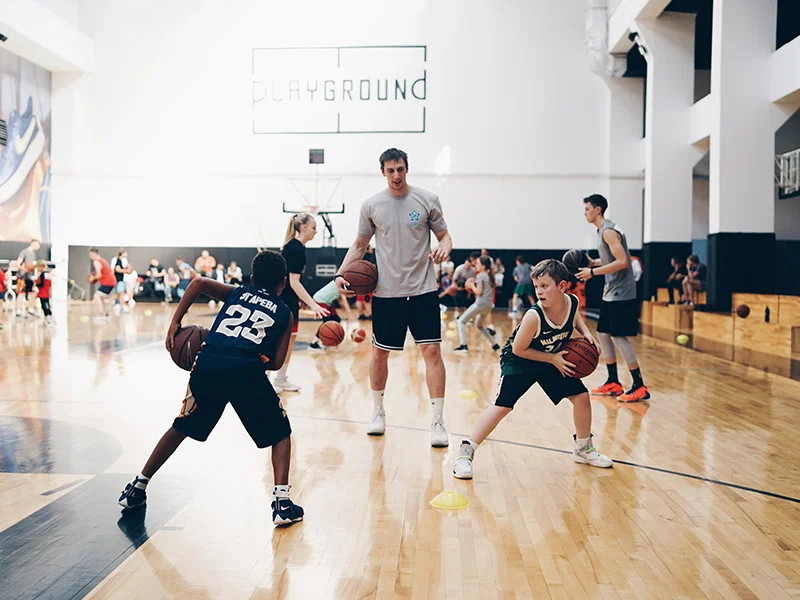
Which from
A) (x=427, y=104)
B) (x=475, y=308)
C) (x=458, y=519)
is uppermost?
(x=427, y=104)

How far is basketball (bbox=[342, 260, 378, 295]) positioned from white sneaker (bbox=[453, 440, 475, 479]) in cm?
123

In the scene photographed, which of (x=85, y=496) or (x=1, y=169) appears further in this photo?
(x=1, y=169)

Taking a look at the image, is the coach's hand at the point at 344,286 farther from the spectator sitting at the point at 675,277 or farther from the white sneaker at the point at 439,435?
the spectator sitting at the point at 675,277

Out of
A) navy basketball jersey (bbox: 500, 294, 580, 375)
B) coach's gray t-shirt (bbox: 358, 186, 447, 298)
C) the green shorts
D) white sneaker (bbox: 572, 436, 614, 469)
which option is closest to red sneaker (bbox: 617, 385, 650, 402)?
white sneaker (bbox: 572, 436, 614, 469)

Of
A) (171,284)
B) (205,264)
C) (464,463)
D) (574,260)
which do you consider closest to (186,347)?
(464,463)

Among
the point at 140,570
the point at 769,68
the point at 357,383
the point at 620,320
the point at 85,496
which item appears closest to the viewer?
the point at 140,570

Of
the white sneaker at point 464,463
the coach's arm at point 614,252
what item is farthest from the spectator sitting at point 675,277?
the white sneaker at point 464,463

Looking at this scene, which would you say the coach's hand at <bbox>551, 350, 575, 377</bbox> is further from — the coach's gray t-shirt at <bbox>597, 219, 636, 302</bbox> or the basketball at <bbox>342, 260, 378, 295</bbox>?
the coach's gray t-shirt at <bbox>597, 219, 636, 302</bbox>

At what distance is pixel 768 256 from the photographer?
38.6 ft

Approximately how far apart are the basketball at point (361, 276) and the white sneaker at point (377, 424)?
2.55 ft

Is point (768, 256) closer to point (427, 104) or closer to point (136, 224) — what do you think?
point (427, 104)

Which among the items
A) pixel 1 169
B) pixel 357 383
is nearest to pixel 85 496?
pixel 357 383

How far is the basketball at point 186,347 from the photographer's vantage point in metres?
3.38

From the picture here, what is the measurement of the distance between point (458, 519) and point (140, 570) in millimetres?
1273
